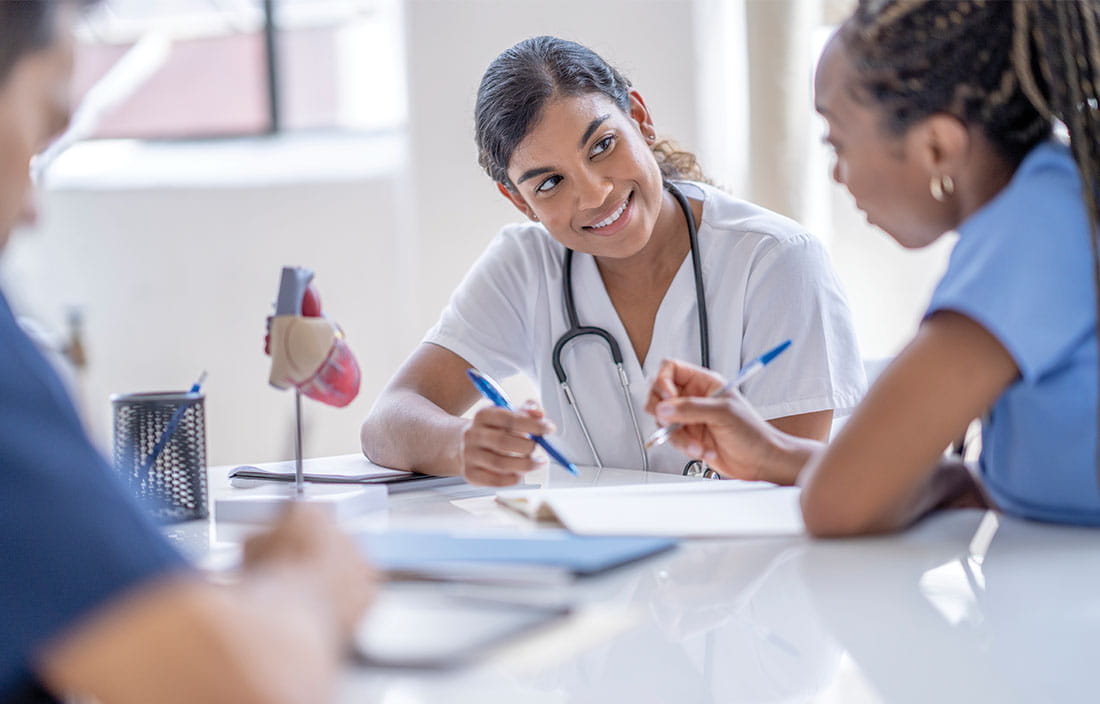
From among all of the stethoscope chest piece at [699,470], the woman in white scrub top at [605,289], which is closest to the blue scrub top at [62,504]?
the woman in white scrub top at [605,289]

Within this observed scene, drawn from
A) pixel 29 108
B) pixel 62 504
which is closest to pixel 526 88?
pixel 29 108

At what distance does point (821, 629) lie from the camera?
2.20 ft

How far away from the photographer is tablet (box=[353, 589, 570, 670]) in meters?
0.52

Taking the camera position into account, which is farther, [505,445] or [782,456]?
[505,445]

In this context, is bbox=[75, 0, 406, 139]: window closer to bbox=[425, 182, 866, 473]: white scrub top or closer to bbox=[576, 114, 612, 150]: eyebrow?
bbox=[425, 182, 866, 473]: white scrub top

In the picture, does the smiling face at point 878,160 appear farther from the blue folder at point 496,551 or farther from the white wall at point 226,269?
the white wall at point 226,269

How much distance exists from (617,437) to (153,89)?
2.84m

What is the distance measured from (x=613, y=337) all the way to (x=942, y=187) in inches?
31.5

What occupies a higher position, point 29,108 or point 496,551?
point 29,108

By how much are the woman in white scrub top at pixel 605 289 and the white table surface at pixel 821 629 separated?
2.20 feet

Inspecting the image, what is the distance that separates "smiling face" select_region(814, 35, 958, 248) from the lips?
25.1 inches

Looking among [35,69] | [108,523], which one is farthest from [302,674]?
[35,69]

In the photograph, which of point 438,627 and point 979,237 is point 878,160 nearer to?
point 979,237

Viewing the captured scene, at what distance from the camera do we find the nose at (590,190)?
5.26 ft
